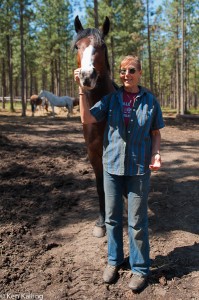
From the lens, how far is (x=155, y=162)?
2629 millimetres

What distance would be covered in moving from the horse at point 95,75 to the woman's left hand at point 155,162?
0.83m

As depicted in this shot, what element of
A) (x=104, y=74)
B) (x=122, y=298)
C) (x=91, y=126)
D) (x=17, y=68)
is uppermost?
(x=17, y=68)

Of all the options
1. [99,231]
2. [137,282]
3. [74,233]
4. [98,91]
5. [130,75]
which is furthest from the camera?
[74,233]

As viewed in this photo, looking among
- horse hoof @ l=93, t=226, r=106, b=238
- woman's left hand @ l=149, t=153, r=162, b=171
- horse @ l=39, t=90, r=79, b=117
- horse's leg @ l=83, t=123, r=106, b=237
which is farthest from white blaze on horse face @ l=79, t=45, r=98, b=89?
horse @ l=39, t=90, r=79, b=117

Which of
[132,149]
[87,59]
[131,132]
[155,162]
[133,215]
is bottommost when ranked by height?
[133,215]

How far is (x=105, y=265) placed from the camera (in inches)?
125

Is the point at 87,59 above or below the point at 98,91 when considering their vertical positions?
above

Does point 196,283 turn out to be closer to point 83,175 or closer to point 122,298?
point 122,298

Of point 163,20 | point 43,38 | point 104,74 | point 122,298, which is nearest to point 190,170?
point 104,74

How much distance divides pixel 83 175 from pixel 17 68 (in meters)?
28.6

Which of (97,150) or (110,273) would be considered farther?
(97,150)

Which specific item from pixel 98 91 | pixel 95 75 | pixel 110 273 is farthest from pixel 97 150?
pixel 110 273

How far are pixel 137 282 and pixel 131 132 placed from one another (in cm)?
137

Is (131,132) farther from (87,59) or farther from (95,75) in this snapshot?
(87,59)
